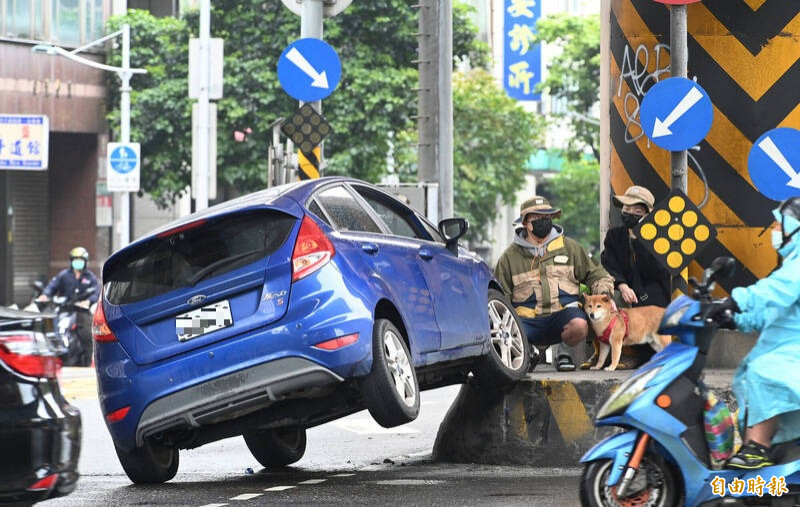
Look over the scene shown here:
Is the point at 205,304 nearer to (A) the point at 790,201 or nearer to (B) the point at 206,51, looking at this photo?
(A) the point at 790,201

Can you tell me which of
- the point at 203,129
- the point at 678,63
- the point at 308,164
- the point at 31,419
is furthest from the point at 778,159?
the point at 203,129

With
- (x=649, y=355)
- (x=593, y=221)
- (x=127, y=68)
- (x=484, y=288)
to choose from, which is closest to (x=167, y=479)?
(x=484, y=288)

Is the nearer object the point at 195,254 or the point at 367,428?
the point at 195,254

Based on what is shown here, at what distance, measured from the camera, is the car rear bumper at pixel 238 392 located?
27.2 ft

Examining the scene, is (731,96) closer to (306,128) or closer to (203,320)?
(203,320)

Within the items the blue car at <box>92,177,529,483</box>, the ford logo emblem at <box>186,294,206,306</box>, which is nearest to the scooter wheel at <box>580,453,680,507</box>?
the blue car at <box>92,177,529,483</box>

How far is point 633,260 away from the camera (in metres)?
11.7

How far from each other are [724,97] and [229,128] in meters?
29.8

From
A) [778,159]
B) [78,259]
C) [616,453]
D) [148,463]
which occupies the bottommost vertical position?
[148,463]

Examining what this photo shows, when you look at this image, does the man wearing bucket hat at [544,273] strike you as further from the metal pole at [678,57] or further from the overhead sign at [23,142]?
the overhead sign at [23,142]

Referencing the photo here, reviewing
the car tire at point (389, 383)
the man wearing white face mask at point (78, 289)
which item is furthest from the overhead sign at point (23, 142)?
the car tire at point (389, 383)

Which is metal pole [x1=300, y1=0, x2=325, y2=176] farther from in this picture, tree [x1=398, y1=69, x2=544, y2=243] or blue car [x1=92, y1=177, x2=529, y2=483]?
tree [x1=398, y1=69, x2=544, y2=243]

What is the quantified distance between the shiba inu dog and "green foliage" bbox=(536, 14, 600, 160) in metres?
42.1

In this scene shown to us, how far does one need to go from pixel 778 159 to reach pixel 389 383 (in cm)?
401
